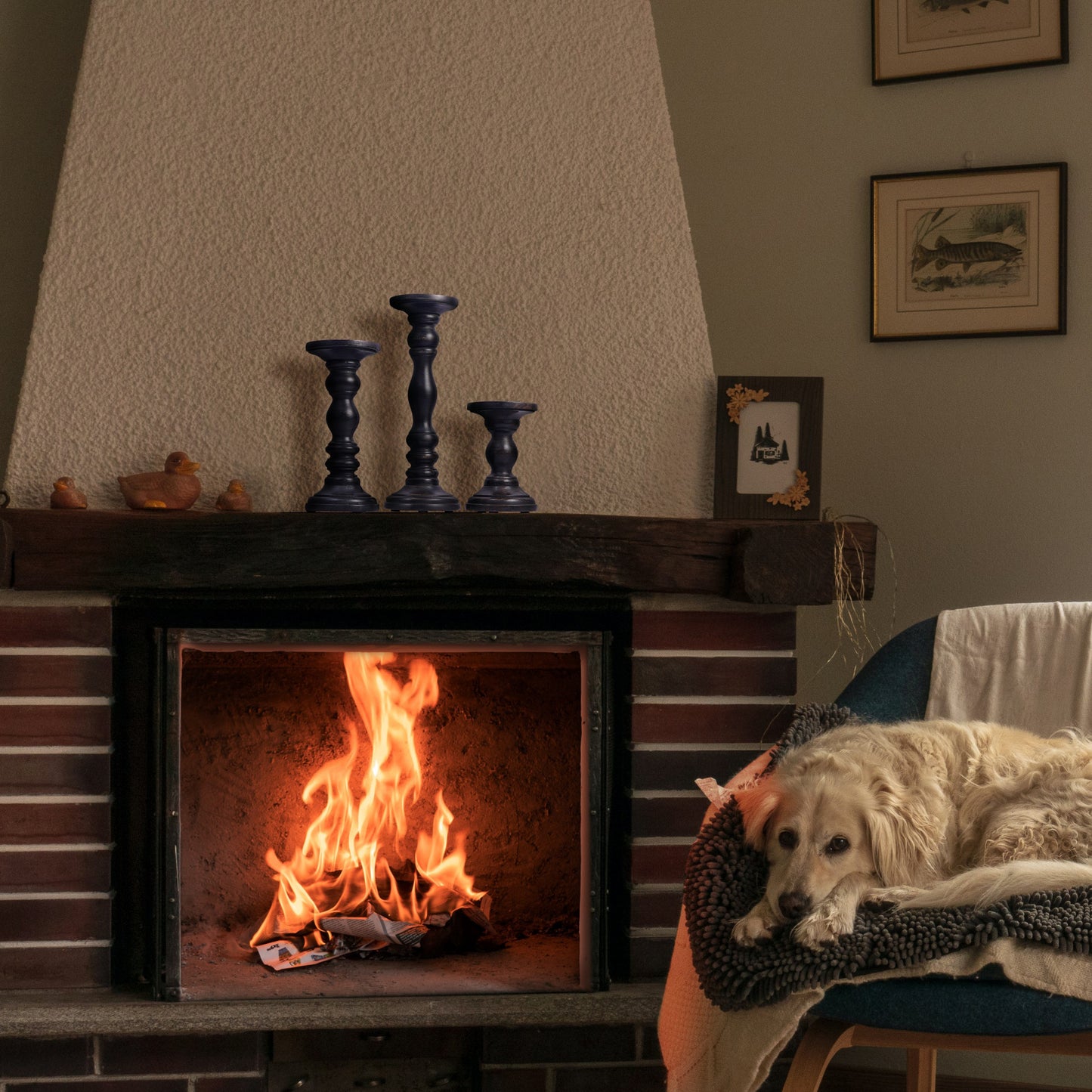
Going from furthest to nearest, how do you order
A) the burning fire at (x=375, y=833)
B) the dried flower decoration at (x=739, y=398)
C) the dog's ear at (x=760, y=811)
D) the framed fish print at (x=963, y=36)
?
the framed fish print at (x=963, y=36), the burning fire at (x=375, y=833), the dried flower decoration at (x=739, y=398), the dog's ear at (x=760, y=811)

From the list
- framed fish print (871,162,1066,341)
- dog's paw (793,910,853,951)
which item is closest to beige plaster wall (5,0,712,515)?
framed fish print (871,162,1066,341)

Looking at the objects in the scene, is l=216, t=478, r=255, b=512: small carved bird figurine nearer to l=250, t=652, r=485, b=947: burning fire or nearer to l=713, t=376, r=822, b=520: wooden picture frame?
l=250, t=652, r=485, b=947: burning fire

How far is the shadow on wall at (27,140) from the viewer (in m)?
2.58

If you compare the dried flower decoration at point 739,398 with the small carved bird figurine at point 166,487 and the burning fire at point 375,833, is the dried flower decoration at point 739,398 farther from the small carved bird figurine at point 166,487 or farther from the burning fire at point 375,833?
the small carved bird figurine at point 166,487

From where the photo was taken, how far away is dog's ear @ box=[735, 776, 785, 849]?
62.7 inches

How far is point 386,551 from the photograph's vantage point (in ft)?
6.54

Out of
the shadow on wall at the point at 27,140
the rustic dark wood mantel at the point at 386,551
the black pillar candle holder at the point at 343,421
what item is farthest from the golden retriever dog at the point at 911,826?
the shadow on wall at the point at 27,140

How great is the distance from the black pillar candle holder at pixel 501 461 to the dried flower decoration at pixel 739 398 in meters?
0.36

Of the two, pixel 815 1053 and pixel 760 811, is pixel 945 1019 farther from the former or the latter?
pixel 760 811

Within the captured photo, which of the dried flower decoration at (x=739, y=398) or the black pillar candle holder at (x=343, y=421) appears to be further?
the dried flower decoration at (x=739, y=398)

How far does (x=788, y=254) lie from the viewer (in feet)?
8.75

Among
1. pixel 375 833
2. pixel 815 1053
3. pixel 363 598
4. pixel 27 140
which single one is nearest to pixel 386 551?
pixel 363 598

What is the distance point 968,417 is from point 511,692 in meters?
1.12

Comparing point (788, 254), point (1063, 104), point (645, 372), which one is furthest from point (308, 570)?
point (1063, 104)
